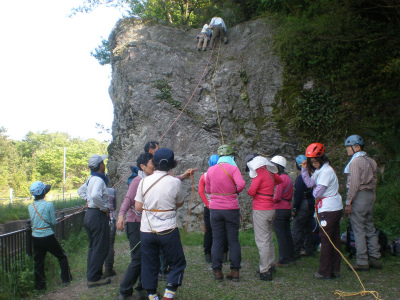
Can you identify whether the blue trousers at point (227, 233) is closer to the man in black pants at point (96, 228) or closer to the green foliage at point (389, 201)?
the man in black pants at point (96, 228)

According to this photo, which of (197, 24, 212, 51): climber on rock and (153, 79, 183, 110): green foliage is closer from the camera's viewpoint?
(153, 79, 183, 110): green foliage

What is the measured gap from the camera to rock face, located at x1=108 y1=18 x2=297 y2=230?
35.2 feet

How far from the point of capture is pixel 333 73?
10.7m

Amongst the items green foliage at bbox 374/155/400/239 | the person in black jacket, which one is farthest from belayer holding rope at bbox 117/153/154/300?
green foliage at bbox 374/155/400/239

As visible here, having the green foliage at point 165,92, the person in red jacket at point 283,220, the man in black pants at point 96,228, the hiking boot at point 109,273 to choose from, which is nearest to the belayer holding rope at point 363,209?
the person in red jacket at point 283,220

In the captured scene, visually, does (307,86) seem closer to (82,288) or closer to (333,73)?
(333,73)

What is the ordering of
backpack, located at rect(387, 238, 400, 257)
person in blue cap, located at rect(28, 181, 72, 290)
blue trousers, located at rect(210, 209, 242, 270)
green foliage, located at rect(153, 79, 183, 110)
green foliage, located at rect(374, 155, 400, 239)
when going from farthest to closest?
1. green foliage, located at rect(153, 79, 183, 110)
2. green foliage, located at rect(374, 155, 400, 239)
3. backpack, located at rect(387, 238, 400, 257)
4. person in blue cap, located at rect(28, 181, 72, 290)
5. blue trousers, located at rect(210, 209, 242, 270)

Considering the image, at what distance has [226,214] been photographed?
529cm

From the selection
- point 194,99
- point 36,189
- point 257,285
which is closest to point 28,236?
point 36,189

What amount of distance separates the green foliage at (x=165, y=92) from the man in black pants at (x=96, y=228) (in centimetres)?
684

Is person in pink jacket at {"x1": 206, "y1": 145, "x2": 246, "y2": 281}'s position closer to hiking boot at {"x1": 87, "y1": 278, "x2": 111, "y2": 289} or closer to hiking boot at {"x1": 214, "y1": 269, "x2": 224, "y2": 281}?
hiking boot at {"x1": 214, "y1": 269, "x2": 224, "y2": 281}

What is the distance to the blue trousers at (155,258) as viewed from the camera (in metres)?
4.14

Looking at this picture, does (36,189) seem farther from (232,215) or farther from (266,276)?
(266,276)

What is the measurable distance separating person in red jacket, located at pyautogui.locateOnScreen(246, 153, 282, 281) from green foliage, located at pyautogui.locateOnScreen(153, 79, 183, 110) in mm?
6923
